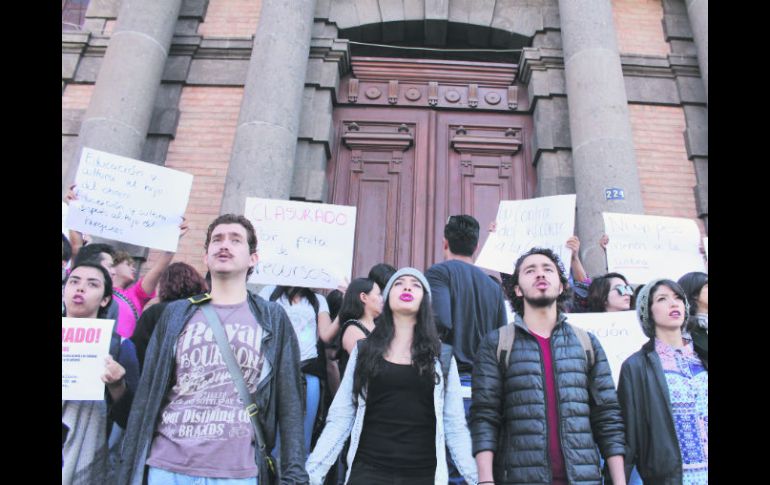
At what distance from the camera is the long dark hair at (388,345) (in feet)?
10.7

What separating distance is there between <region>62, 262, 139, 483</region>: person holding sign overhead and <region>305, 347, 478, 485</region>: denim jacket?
1.05 metres

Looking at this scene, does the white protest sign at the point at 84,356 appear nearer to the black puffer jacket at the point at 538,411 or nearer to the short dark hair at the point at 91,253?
the short dark hair at the point at 91,253

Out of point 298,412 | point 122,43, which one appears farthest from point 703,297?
point 122,43

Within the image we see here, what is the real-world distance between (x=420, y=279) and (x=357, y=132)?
5.44 m

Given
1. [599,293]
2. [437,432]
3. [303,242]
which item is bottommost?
[437,432]

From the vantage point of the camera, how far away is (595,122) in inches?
301

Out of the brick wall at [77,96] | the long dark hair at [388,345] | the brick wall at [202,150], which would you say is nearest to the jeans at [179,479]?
the long dark hair at [388,345]

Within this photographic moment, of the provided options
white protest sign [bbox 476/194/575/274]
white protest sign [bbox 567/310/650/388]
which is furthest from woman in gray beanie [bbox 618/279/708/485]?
white protest sign [bbox 476/194/575/274]

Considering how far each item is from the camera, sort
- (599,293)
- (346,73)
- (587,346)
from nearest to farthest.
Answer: (587,346) → (599,293) → (346,73)

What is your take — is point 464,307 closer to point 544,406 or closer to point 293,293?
point 544,406

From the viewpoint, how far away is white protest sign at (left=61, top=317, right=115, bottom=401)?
3043mm

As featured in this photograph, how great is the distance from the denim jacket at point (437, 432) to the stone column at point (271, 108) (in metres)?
4.18

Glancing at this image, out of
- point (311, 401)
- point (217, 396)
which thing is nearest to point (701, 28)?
point (311, 401)

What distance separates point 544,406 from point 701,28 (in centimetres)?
803
